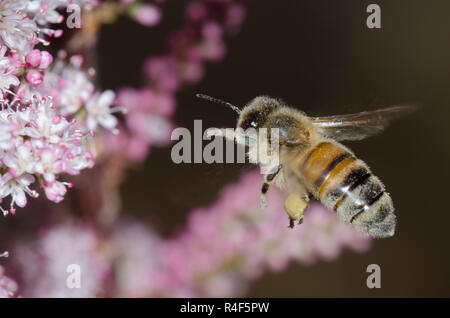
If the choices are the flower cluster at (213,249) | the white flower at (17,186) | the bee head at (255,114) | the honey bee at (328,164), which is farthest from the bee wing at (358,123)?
the white flower at (17,186)

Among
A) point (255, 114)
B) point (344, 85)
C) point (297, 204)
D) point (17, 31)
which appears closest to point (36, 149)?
point (17, 31)

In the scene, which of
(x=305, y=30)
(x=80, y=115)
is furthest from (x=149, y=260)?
(x=305, y=30)

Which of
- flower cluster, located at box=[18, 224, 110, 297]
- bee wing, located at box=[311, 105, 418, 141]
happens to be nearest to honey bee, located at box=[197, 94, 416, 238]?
bee wing, located at box=[311, 105, 418, 141]

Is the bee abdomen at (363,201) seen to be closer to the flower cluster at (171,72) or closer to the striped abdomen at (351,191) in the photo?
the striped abdomen at (351,191)

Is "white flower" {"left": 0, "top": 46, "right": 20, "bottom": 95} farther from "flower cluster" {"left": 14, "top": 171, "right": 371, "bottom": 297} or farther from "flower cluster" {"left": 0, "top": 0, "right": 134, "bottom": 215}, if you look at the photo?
"flower cluster" {"left": 14, "top": 171, "right": 371, "bottom": 297}
